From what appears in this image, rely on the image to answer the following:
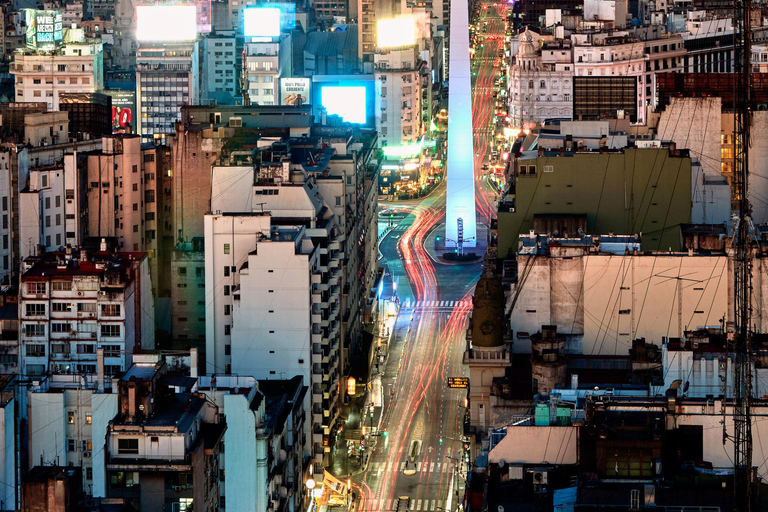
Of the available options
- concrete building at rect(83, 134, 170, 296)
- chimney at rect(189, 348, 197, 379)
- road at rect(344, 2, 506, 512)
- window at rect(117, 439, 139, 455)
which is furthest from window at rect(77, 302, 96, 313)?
window at rect(117, 439, 139, 455)

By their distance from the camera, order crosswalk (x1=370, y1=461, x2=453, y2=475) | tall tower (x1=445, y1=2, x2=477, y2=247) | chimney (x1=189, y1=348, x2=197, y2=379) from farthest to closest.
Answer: tall tower (x1=445, y1=2, x2=477, y2=247)
crosswalk (x1=370, y1=461, x2=453, y2=475)
chimney (x1=189, y1=348, x2=197, y2=379)

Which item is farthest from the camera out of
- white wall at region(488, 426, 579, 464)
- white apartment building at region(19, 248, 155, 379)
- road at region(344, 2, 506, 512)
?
road at region(344, 2, 506, 512)

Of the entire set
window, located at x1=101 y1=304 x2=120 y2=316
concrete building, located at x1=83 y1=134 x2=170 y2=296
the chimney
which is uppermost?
concrete building, located at x1=83 y1=134 x2=170 y2=296

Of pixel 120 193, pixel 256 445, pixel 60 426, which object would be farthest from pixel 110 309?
pixel 120 193

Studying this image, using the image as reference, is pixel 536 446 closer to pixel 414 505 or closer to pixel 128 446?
pixel 128 446

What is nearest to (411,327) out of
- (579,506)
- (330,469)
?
(330,469)

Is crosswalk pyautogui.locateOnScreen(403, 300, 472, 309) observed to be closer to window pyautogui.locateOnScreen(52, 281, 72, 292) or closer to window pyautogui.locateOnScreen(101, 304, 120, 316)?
window pyautogui.locateOnScreen(101, 304, 120, 316)
